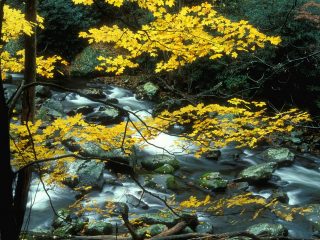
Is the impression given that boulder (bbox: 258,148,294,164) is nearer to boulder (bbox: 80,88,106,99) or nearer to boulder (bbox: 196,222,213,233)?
boulder (bbox: 196,222,213,233)

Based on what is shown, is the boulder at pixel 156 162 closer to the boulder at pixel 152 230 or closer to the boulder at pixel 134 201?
the boulder at pixel 134 201

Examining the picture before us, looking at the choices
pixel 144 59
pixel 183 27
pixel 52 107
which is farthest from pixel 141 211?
pixel 144 59

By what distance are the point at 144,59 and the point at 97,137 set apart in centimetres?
1202

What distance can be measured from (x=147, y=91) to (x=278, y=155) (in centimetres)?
684

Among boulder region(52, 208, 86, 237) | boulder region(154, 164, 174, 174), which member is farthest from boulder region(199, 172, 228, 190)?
boulder region(52, 208, 86, 237)

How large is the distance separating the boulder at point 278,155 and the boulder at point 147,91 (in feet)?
19.9

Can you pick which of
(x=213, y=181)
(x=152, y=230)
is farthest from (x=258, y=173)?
(x=152, y=230)

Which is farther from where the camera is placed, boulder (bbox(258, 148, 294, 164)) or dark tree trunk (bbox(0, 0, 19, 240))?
boulder (bbox(258, 148, 294, 164))

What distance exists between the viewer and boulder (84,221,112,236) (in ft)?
20.5

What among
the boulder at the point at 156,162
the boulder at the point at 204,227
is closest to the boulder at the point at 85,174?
the boulder at the point at 156,162

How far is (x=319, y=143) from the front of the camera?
37.6ft

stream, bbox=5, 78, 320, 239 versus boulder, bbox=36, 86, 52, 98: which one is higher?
boulder, bbox=36, 86, 52, 98

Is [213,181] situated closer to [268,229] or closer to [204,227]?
[204,227]

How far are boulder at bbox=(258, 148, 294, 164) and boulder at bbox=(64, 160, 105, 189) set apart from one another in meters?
5.25
